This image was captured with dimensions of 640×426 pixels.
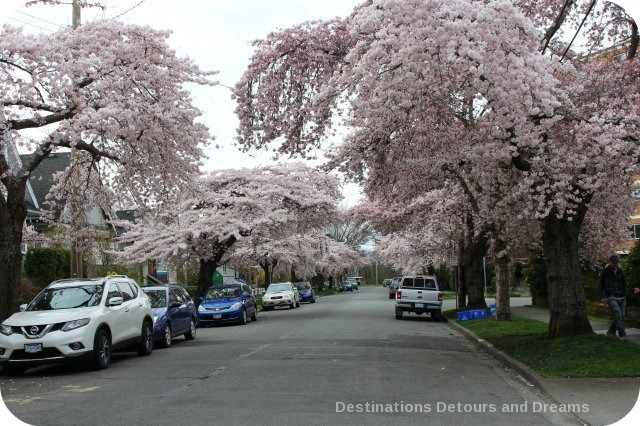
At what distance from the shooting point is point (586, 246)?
21500mm

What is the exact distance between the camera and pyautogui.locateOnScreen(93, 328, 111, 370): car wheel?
38.1ft

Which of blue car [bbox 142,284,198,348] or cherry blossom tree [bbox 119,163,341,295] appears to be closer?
blue car [bbox 142,284,198,348]

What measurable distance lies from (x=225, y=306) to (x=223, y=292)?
1127 millimetres

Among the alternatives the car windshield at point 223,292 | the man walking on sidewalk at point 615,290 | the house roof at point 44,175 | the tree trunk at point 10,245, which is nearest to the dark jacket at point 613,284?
the man walking on sidewalk at point 615,290

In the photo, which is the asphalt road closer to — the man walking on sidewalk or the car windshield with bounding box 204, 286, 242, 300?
the man walking on sidewalk

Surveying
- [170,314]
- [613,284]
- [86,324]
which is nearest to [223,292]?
[170,314]

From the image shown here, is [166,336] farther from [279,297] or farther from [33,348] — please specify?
[279,297]

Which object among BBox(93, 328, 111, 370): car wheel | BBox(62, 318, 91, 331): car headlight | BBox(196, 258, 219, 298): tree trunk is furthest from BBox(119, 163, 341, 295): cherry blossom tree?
BBox(62, 318, 91, 331): car headlight

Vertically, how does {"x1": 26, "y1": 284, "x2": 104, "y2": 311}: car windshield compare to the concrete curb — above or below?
above

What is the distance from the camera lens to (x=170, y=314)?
53.9 ft

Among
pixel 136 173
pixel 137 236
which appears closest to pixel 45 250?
pixel 137 236

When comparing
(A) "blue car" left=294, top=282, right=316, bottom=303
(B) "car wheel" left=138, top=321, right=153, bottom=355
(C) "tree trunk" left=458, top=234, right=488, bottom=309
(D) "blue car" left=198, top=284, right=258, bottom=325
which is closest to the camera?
(B) "car wheel" left=138, top=321, right=153, bottom=355

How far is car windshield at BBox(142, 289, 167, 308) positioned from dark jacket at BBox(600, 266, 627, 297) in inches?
411

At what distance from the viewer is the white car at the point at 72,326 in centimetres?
1107
